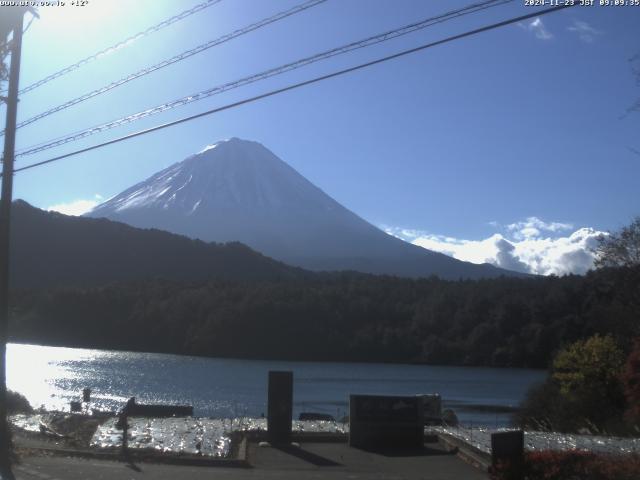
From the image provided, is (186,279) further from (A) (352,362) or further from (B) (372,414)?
(B) (372,414)

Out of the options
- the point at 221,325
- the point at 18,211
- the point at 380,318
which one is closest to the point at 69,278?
the point at 18,211

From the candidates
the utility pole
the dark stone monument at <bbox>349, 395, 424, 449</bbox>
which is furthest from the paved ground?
the utility pole

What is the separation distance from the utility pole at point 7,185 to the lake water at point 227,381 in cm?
2908

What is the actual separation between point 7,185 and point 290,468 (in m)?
6.92

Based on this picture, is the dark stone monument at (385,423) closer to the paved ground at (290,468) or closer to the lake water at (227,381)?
the paved ground at (290,468)

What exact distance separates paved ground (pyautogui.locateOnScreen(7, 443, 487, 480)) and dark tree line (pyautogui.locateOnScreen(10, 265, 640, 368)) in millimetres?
59662

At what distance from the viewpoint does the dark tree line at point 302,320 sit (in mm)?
79000

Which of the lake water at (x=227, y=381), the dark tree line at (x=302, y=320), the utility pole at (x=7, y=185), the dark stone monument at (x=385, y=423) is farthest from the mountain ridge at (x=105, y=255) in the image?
the dark stone monument at (x=385, y=423)

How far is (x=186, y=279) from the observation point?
112 metres

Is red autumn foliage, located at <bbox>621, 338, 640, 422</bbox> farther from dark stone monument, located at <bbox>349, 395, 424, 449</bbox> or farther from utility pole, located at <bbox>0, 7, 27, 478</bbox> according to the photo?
utility pole, located at <bbox>0, 7, 27, 478</bbox>

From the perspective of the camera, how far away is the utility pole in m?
14.5

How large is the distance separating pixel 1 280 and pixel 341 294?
78.8m

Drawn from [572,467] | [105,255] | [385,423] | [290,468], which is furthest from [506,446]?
[105,255]

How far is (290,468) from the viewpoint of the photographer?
1395 cm
